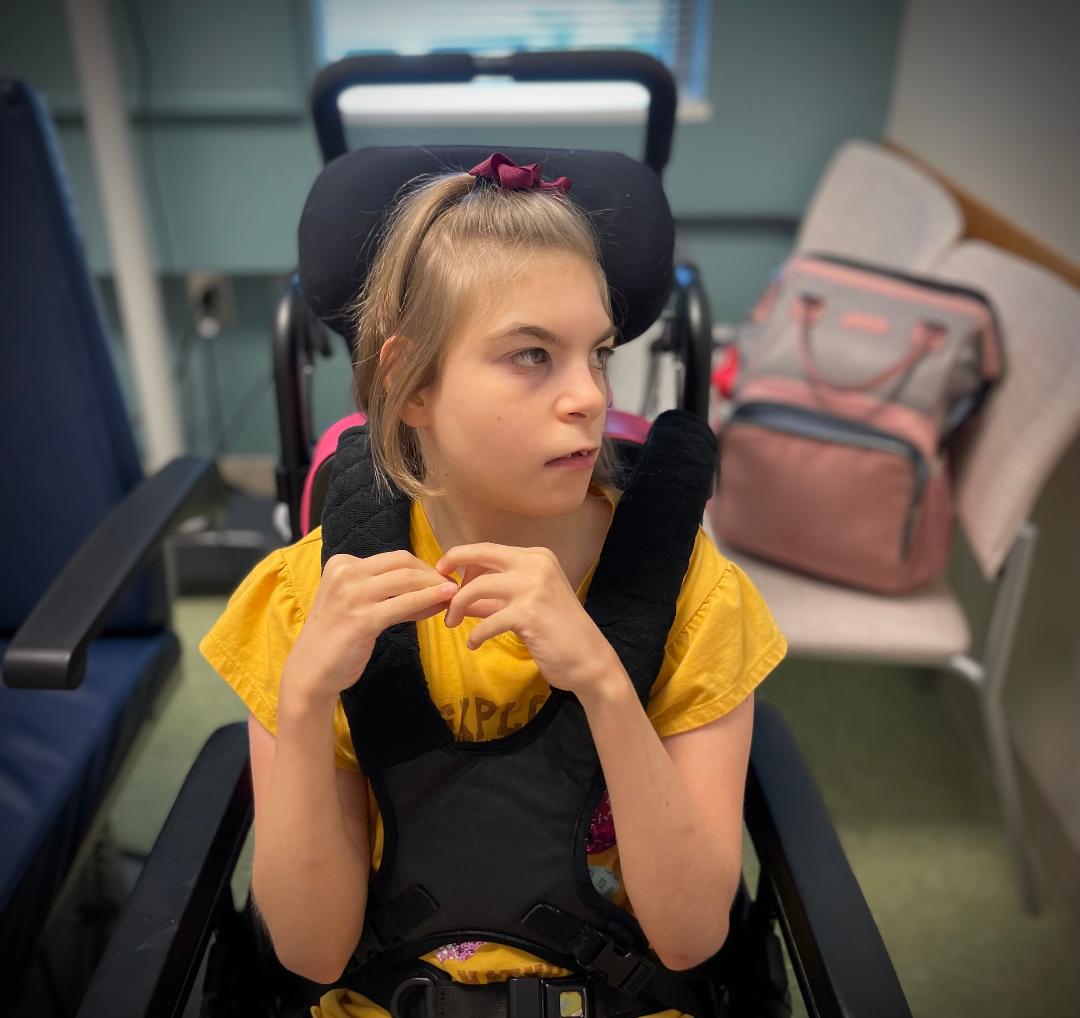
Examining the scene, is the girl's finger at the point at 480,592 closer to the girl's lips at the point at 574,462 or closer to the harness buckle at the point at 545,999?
the girl's lips at the point at 574,462

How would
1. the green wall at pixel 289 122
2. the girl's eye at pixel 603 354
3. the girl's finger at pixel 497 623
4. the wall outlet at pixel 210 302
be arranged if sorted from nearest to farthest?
the girl's finger at pixel 497 623 → the girl's eye at pixel 603 354 → the green wall at pixel 289 122 → the wall outlet at pixel 210 302

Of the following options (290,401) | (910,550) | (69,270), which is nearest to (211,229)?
(69,270)

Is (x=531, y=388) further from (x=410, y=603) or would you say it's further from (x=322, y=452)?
(x=322, y=452)

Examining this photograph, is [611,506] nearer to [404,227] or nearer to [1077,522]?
[404,227]

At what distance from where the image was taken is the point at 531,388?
28.3 inches

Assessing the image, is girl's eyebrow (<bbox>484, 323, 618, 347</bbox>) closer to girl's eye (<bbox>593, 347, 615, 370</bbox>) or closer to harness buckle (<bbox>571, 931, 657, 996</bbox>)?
girl's eye (<bbox>593, 347, 615, 370</bbox>)

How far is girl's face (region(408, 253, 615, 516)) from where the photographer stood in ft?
2.34

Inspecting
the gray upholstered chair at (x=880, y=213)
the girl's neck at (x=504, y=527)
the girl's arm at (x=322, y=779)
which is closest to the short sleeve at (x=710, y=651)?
the girl's neck at (x=504, y=527)

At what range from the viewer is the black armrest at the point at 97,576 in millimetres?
920

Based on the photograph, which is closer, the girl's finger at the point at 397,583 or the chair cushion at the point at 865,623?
the girl's finger at the point at 397,583

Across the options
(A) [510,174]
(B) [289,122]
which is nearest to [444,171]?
(A) [510,174]

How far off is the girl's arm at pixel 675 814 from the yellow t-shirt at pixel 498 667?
1.2 inches

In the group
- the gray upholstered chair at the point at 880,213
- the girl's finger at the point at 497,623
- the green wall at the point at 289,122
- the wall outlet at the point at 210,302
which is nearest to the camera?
the girl's finger at the point at 497,623

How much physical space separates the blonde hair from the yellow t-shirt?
14cm
